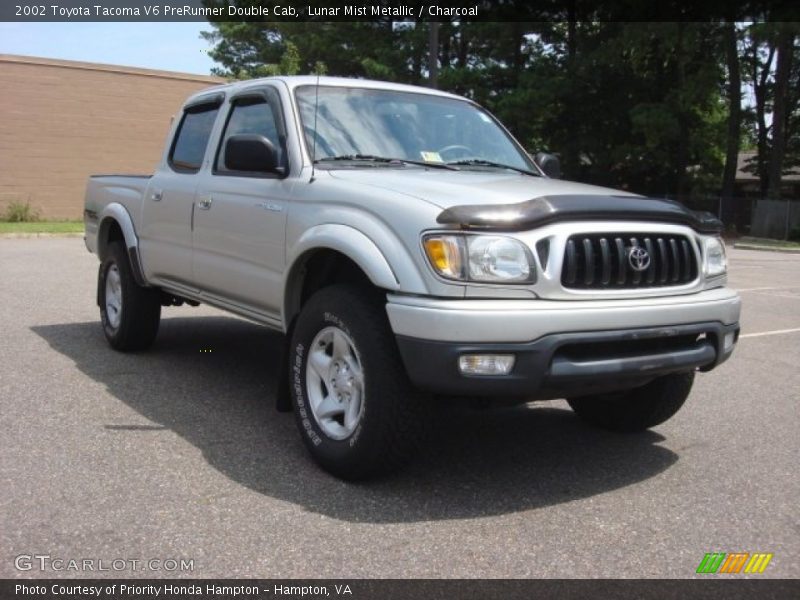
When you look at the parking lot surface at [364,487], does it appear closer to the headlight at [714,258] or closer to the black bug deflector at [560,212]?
the headlight at [714,258]

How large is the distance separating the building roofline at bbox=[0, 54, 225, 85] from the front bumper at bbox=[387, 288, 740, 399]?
26.4 metres

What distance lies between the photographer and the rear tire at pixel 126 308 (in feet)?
21.1

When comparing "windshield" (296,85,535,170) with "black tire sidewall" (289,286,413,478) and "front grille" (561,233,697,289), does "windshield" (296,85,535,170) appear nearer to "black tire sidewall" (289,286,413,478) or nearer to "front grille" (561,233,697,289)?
"black tire sidewall" (289,286,413,478)

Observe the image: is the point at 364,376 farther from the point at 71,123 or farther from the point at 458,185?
the point at 71,123

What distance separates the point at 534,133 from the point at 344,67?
10.2m

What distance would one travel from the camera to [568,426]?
200 inches

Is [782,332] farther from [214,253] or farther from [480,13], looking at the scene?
[480,13]

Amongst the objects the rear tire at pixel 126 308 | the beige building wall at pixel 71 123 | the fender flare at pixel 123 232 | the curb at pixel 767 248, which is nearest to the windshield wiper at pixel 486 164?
the fender flare at pixel 123 232

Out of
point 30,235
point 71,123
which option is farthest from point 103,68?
point 30,235

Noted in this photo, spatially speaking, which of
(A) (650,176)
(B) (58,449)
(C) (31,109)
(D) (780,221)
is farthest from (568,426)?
(A) (650,176)

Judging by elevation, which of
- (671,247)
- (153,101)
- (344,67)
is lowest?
(671,247)

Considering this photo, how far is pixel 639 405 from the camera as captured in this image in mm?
4672

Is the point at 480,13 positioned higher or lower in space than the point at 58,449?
higher
